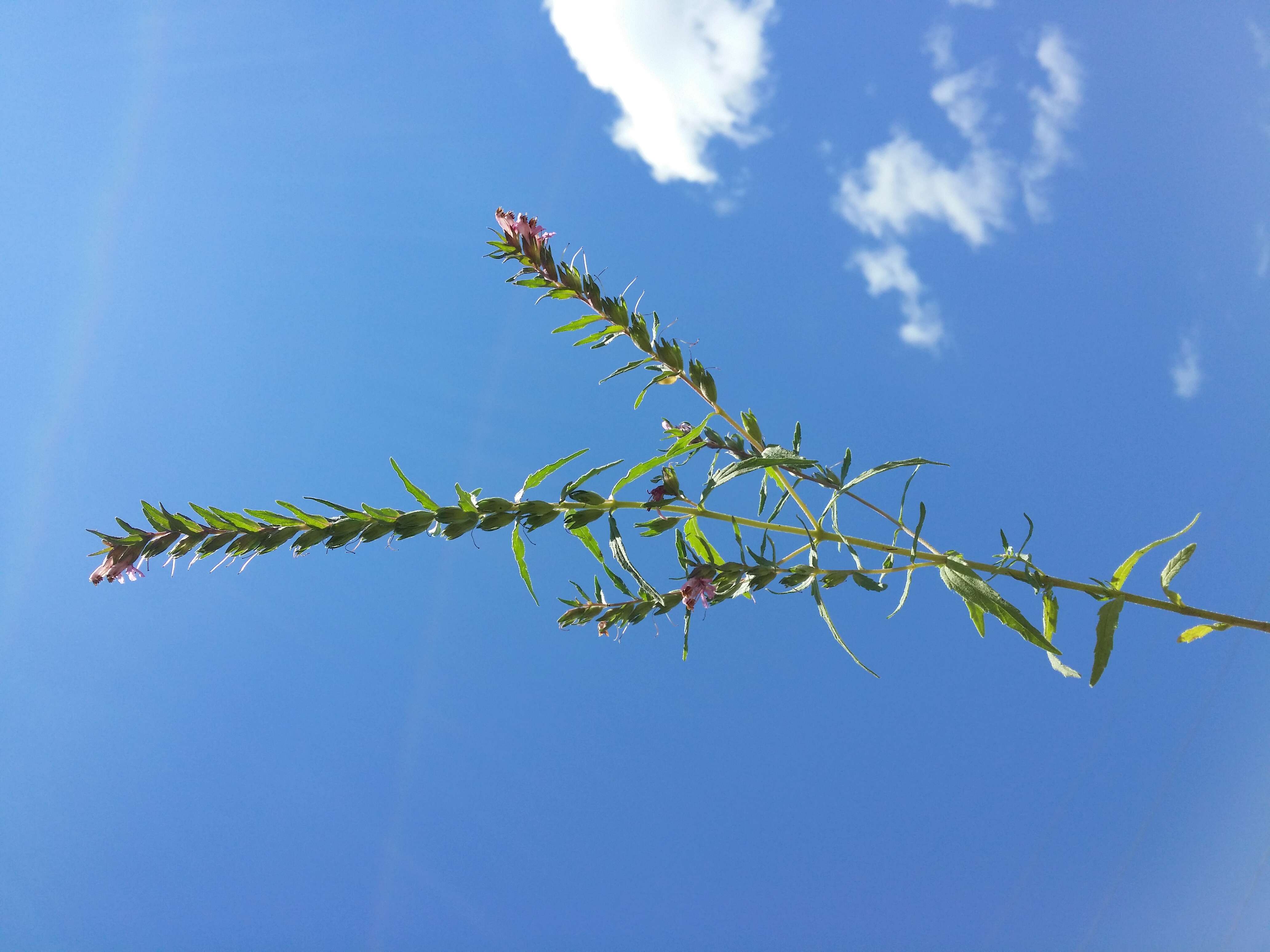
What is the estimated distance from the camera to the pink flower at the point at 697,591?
1510 mm

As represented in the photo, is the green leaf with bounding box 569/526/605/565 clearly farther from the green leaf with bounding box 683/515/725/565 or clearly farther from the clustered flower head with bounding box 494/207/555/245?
the clustered flower head with bounding box 494/207/555/245

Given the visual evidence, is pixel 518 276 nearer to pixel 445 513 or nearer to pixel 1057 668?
pixel 445 513

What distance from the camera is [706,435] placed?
73.1 inches

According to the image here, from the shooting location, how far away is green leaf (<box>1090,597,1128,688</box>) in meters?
1.39

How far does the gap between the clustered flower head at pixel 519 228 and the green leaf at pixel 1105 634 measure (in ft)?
5.37

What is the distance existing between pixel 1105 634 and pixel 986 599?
358 mm

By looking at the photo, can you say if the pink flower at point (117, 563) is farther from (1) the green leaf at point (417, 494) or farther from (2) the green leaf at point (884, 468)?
(2) the green leaf at point (884, 468)

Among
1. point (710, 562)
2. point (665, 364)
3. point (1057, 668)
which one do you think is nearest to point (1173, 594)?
point (1057, 668)

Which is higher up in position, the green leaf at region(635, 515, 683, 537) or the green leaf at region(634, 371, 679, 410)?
the green leaf at region(634, 371, 679, 410)

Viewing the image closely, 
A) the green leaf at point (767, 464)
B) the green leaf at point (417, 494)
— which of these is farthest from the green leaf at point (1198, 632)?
the green leaf at point (417, 494)

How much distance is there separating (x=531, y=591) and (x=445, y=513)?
0.25 metres

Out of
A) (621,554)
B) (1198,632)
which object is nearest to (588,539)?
(621,554)

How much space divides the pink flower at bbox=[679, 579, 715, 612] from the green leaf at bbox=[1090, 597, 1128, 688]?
76cm

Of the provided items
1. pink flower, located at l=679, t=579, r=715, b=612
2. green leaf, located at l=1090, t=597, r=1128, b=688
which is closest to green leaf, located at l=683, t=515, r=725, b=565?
pink flower, located at l=679, t=579, r=715, b=612
